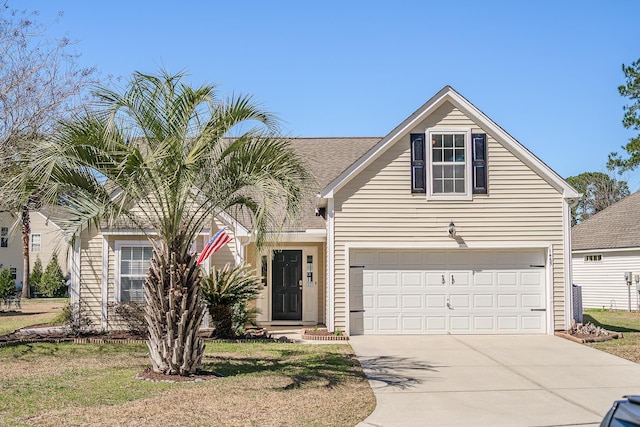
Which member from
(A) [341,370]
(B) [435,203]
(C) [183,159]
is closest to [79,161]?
(C) [183,159]

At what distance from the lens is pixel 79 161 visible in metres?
9.45

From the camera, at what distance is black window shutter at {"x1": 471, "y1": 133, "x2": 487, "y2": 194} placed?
15.7 meters

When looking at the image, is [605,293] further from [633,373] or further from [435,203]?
[633,373]

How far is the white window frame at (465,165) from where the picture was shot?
15.7 meters

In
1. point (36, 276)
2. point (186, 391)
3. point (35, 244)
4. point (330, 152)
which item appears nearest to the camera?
point (186, 391)

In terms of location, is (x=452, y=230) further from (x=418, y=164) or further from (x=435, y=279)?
(x=418, y=164)

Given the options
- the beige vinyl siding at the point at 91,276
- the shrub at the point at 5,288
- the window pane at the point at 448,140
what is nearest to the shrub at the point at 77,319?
the beige vinyl siding at the point at 91,276

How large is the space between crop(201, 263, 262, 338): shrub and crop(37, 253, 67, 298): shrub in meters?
28.2

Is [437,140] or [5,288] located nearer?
[437,140]

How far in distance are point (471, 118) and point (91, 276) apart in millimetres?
9987

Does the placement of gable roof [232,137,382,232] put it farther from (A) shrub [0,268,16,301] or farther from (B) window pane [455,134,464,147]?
(A) shrub [0,268,16,301]

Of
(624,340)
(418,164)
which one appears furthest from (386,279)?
(624,340)

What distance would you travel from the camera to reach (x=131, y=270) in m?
16.0

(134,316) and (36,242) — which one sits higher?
(36,242)
